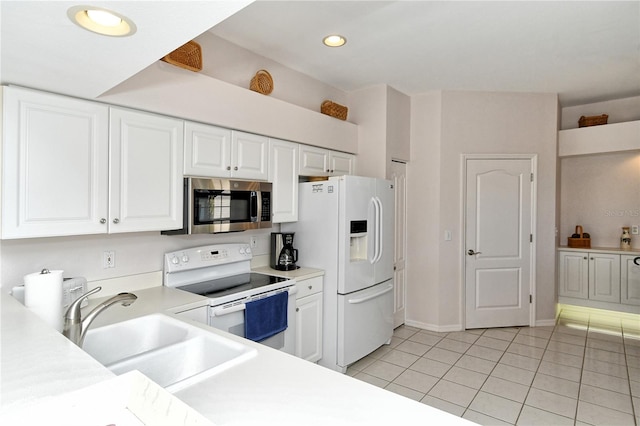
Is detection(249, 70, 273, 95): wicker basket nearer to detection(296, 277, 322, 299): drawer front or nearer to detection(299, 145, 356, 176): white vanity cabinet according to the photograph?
detection(299, 145, 356, 176): white vanity cabinet

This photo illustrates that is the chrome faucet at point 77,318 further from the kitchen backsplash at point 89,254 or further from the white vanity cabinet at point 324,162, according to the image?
the white vanity cabinet at point 324,162

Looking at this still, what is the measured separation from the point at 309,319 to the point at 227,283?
778 millimetres

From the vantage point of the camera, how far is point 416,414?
928 millimetres

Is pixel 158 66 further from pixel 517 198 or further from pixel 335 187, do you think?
pixel 517 198

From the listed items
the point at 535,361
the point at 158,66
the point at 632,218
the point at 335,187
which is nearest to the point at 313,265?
the point at 335,187

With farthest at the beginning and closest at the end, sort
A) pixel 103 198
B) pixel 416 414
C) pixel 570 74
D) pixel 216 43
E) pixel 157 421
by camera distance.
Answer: pixel 570 74, pixel 216 43, pixel 103 198, pixel 416 414, pixel 157 421

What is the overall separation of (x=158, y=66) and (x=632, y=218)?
555cm

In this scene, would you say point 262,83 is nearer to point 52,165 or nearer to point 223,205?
point 223,205

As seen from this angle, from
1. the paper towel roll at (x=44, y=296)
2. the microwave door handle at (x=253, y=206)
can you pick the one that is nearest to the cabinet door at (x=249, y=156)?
the microwave door handle at (x=253, y=206)

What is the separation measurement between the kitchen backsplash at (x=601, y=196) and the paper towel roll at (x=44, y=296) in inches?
221

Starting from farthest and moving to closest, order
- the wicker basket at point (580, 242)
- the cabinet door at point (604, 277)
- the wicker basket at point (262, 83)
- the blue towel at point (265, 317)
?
the wicker basket at point (580, 242) < the cabinet door at point (604, 277) < the wicker basket at point (262, 83) < the blue towel at point (265, 317)

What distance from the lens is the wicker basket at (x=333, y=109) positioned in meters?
3.73

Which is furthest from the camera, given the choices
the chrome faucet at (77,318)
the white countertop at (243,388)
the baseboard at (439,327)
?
the baseboard at (439,327)

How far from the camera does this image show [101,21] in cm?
105
